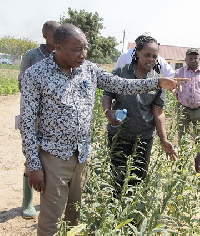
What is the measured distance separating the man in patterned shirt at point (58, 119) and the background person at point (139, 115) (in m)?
0.51

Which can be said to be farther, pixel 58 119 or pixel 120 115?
pixel 120 115

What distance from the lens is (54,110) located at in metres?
2.12

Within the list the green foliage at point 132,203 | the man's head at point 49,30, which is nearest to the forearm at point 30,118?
the green foliage at point 132,203

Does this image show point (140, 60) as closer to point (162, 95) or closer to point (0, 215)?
point (162, 95)

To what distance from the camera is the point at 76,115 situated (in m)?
2.16

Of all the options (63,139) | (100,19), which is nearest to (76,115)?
(63,139)

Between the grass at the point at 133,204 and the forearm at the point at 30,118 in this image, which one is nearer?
the forearm at the point at 30,118

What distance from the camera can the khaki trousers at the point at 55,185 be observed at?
2.20 meters

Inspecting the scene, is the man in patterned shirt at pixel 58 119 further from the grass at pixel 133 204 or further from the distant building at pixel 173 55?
the distant building at pixel 173 55

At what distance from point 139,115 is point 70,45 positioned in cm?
97

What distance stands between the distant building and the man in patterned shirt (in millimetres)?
37095

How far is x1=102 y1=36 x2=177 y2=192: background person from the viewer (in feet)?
9.07

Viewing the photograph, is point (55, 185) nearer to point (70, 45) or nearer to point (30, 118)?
point (30, 118)

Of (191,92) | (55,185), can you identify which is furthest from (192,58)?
(55,185)
